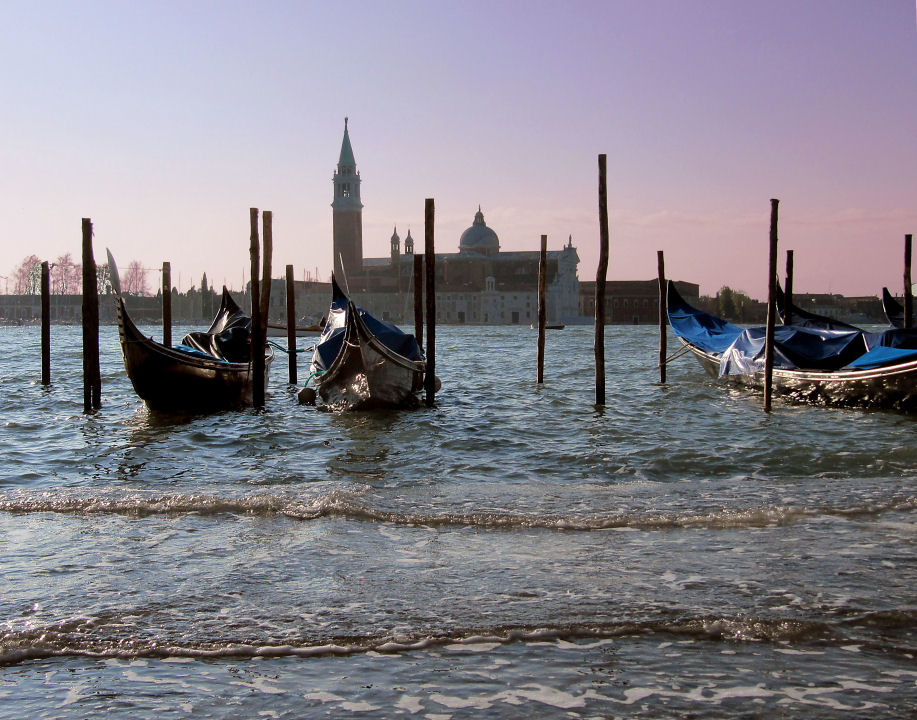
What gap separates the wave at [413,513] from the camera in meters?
4.26

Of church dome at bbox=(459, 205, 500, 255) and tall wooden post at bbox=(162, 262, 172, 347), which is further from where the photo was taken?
church dome at bbox=(459, 205, 500, 255)

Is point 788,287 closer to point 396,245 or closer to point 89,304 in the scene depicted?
point 89,304

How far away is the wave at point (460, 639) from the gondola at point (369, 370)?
7142mm

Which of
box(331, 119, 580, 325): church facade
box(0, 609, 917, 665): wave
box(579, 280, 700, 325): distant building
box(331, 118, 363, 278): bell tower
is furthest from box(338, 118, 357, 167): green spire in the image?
box(0, 609, 917, 665): wave

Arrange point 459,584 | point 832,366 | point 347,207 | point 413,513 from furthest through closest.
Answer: point 347,207
point 832,366
point 413,513
point 459,584

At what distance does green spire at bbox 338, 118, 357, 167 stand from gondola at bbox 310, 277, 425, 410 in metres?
61.2

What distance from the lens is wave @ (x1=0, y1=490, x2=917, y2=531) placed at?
426cm

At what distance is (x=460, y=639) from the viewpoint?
8.75ft

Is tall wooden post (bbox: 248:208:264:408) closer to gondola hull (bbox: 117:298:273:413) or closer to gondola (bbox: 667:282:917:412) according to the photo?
gondola hull (bbox: 117:298:273:413)

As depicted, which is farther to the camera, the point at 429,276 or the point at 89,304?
the point at 429,276

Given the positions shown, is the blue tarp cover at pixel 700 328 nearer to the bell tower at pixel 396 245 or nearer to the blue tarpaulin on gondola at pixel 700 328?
the blue tarpaulin on gondola at pixel 700 328

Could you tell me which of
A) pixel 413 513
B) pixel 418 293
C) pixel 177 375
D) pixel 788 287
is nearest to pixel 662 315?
pixel 788 287

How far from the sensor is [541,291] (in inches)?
536

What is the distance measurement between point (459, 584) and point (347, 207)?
2640 inches
